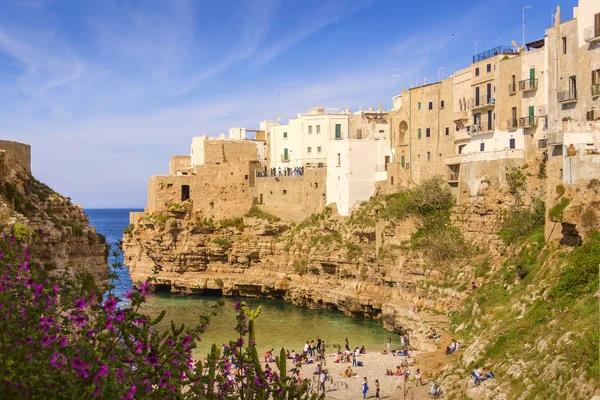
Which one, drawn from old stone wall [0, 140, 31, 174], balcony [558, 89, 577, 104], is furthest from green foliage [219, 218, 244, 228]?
old stone wall [0, 140, 31, 174]

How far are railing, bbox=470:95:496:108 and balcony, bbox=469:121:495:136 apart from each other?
109 cm

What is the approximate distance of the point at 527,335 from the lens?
922 inches

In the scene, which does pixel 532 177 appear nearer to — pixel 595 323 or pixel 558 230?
pixel 558 230

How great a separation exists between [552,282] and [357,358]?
1049cm

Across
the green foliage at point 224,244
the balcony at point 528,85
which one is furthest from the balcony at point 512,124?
the green foliage at point 224,244

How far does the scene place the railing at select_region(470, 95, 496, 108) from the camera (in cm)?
4053

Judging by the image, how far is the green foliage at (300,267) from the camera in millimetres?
48975

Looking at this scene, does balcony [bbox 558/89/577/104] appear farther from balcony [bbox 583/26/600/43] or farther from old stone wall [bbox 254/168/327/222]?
old stone wall [bbox 254/168/327/222]

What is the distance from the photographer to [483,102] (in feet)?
136

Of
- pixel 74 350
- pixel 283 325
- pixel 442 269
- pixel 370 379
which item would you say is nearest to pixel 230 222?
pixel 283 325

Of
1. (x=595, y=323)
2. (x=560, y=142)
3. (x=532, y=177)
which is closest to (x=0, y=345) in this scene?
(x=595, y=323)

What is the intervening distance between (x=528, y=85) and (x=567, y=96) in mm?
5446

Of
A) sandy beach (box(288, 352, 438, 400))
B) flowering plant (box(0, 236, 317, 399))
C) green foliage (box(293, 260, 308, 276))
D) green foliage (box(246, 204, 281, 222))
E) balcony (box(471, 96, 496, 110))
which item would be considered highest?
balcony (box(471, 96, 496, 110))

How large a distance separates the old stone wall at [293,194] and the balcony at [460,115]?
11.2 meters
